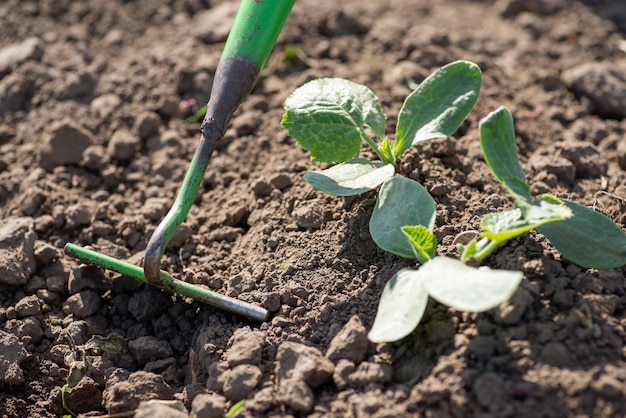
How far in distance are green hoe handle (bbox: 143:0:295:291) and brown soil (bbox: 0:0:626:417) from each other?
0.75ft

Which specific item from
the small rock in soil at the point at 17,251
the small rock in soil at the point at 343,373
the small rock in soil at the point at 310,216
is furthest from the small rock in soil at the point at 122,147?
the small rock in soil at the point at 343,373

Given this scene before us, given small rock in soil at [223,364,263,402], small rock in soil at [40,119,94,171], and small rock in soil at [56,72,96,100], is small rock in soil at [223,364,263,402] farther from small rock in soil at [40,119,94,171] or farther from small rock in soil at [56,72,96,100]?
small rock in soil at [56,72,96,100]

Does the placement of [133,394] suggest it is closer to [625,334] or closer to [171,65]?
[625,334]

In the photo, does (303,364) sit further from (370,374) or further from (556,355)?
(556,355)

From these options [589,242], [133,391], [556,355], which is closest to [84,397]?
[133,391]

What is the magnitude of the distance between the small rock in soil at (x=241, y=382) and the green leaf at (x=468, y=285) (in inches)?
18.6

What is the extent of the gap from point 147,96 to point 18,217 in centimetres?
71

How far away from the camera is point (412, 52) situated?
2.74 m

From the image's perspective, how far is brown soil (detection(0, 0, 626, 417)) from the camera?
158cm

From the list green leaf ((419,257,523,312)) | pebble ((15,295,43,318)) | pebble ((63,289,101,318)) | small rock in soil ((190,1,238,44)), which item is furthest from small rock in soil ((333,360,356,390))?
small rock in soil ((190,1,238,44))

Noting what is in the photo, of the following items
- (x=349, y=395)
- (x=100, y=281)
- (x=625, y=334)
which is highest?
(x=625, y=334)

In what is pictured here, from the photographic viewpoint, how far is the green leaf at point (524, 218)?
5.15ft

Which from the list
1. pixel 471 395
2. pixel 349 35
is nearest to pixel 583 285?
pixel 471 395

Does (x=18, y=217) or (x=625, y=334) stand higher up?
(x=625, y=334)
